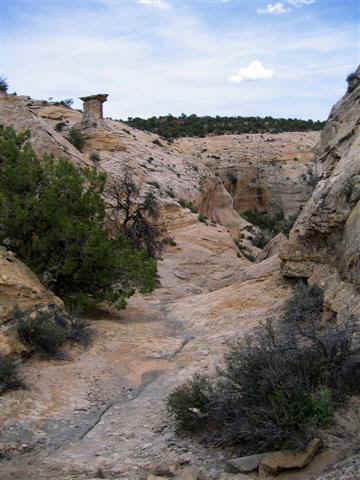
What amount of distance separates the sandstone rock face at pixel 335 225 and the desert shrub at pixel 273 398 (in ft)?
6.23

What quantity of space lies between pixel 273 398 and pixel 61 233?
7.15 metres

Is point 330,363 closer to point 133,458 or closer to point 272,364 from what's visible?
point 272,364

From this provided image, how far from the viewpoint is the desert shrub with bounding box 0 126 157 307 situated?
10.6 m

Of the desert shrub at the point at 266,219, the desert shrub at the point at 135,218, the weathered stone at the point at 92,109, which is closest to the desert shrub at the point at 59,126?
the weathered stone at the point at 92,109

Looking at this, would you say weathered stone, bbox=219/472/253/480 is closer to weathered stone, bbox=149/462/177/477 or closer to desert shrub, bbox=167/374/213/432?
weathered stone, bbox=149/462/177/477

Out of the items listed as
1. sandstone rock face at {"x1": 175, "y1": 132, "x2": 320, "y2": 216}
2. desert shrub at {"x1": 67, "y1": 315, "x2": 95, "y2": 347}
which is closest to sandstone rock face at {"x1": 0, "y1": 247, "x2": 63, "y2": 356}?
desert shrub at {"x1": 67, "y1": 315, "x2": 95, "y2": 347}

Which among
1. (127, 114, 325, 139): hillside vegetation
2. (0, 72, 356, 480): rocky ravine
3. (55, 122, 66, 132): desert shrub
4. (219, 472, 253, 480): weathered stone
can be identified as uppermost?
(127, 114, 325, 139): hillside vegetation

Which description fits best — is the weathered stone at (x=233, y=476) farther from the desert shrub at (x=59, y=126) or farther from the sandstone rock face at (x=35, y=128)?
the desert shrub at (x=59, y=126)

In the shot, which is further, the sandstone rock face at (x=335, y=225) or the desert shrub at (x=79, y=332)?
the desert shrub at (x=79, y=332)

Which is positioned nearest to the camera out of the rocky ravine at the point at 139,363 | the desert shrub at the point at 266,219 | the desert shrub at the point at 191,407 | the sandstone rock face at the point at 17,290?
the rocky ravine at the point at 139,363

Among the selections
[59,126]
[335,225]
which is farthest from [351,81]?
[59,126]

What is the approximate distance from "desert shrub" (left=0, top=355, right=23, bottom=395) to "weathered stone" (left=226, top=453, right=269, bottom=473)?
320cm

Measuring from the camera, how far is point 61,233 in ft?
35.0

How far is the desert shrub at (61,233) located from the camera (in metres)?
10.6
